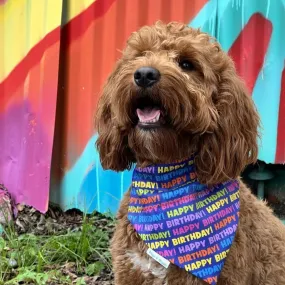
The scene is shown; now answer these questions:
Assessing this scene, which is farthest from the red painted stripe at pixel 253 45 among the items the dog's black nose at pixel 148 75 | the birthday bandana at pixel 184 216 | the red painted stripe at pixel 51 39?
the dog's black nose at pixel 148 75

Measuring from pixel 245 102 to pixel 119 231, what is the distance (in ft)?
3.19

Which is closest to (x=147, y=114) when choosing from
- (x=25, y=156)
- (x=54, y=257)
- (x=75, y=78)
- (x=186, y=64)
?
(x=186, y=64)

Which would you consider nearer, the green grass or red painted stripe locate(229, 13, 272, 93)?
the green grass

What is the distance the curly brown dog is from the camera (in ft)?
8.14

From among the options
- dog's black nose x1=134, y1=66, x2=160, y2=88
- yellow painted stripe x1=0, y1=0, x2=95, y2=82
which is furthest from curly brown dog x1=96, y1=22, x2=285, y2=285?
yellow painted stripe x1=0, y1=0, x2=95, y2=82

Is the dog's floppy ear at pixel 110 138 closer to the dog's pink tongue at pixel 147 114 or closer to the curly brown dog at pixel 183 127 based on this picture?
the curly brown dog at pixel 183 127

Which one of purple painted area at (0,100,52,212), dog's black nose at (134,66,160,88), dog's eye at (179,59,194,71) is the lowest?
purple painted area at (0,100,52,212)

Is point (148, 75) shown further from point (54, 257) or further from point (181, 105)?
point (54, 257)

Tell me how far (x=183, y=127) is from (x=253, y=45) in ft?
6.76

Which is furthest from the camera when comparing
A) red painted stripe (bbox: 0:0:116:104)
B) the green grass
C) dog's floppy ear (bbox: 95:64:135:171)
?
red painted stripe (bbox: 0:0:116:104)

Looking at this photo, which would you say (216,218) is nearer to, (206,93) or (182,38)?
(206,93)

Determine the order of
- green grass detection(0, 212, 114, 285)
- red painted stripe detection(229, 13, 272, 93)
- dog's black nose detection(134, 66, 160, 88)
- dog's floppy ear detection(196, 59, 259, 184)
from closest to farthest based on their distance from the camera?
dog's black nose detection(134, 66, 160, 88), dog's floppy ear detection(196, 59, 259, 184), green grass detection(0, 212, 114, 285), red painted stripe detection(229, 13, 272, 93)

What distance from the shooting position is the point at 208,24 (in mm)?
4359

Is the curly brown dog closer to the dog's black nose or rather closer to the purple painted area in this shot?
the dog's black nose
